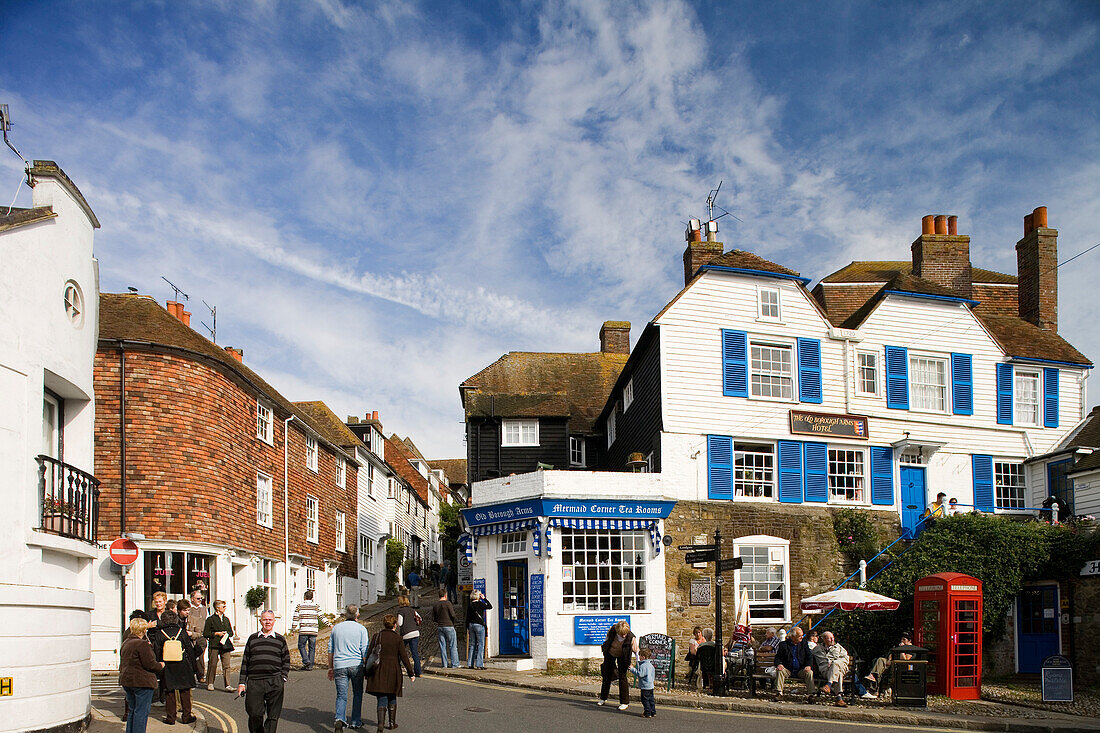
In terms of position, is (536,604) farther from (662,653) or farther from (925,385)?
(925,385)

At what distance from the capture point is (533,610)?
21.5 metres

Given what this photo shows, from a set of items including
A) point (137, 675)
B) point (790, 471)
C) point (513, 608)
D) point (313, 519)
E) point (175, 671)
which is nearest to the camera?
point (137, 675)

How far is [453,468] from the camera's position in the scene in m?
81.9

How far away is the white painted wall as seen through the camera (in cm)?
1081

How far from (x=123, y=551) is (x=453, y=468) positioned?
62.3m

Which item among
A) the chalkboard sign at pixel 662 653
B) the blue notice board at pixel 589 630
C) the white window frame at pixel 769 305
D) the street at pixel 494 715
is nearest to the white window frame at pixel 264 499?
the street at pixel 494 715

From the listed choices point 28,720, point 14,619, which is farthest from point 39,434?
point 28,720

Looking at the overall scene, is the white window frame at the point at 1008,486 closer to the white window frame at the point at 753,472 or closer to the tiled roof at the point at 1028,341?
the tiled roof at the point at 1028,341

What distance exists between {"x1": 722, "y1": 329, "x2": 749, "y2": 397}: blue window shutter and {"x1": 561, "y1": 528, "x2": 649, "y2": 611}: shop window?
4913 millimetres

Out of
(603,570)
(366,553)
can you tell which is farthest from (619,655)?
(366,553)

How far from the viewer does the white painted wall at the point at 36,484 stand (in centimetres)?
1081

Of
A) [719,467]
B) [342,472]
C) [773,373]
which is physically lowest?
[342,472]

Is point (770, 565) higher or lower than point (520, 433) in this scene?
lower

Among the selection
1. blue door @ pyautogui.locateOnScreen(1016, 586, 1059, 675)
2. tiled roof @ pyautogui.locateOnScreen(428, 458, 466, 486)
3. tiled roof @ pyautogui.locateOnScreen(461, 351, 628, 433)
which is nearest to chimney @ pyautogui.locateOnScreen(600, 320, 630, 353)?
tiled roof @ pyautogui.locateOnScreen(461, 351, 628, 433)
